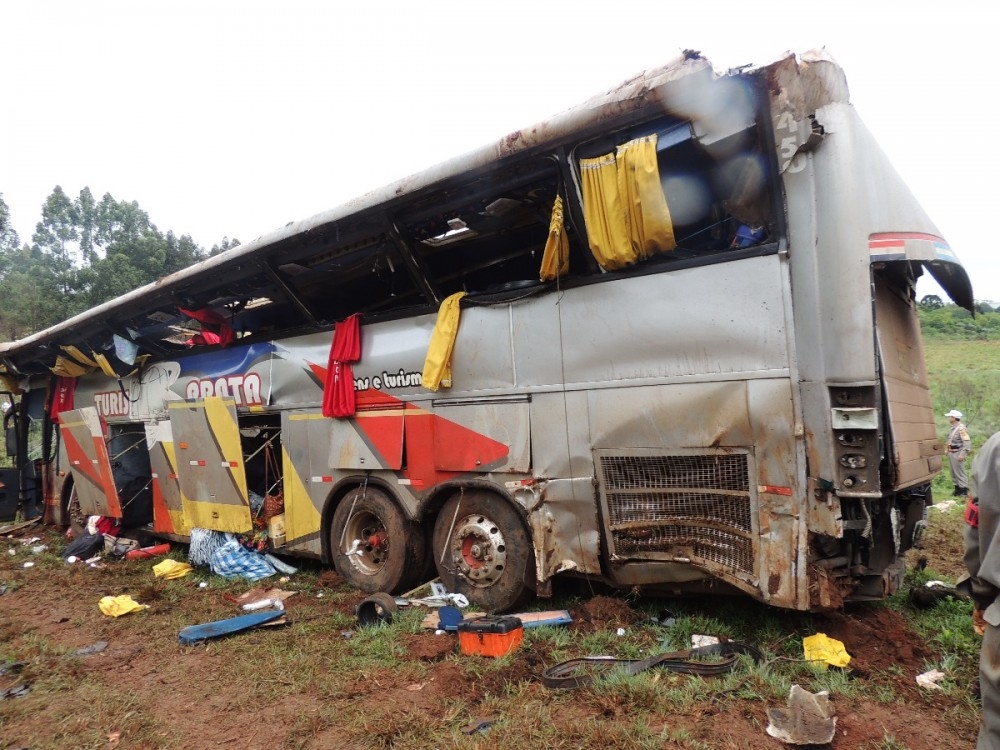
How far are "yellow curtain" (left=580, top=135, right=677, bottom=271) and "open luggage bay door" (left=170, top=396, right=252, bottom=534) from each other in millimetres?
4882

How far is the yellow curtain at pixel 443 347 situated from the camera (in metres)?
4.99

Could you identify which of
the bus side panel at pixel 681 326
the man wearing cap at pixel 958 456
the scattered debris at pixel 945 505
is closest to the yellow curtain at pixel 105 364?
the bus side panel at pixel 681 326

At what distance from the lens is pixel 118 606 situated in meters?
5.80

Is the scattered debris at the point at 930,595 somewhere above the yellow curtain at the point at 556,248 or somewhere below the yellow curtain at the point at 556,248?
below

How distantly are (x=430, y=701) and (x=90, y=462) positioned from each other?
822 centimetres

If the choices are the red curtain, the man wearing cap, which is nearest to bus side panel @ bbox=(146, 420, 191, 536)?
the red curtain

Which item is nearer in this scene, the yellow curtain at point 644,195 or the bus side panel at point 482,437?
the yellow curtain at point 644,195

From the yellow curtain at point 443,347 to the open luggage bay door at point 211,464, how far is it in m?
3.17

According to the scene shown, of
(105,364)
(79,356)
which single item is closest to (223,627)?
(105,364)

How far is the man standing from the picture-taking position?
2.15 meters

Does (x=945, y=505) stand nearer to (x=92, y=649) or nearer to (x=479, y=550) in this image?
(x=479, y=550)

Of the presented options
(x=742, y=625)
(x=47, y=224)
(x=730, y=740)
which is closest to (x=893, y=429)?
(x=742, y=625)

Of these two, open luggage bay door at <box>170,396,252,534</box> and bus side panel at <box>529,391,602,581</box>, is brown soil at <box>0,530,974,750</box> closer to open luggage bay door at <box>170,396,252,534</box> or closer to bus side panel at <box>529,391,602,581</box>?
bus side panel at <box>529,391,602,581</box>

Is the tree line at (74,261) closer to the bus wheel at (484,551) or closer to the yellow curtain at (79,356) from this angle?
the yellow curtain at (79,356)
